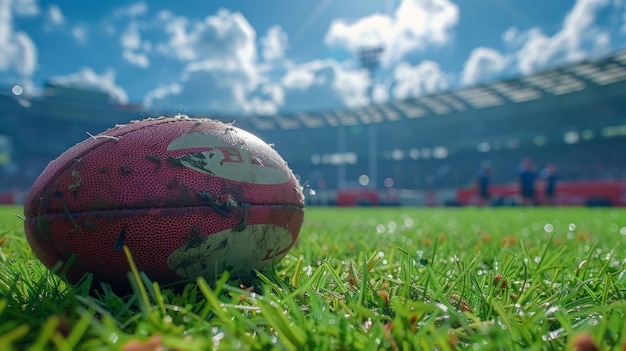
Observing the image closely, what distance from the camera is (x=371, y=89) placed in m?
47.2

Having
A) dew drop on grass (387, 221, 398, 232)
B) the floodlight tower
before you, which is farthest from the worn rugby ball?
the floodlight tower

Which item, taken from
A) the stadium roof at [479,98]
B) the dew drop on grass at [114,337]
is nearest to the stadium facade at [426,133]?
the stadium roof at [479,98]

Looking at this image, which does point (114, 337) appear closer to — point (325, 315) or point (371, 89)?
point (325, 315)

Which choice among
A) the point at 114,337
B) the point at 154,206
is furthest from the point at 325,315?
the point at 154,206

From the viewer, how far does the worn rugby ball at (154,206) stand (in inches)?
66.9

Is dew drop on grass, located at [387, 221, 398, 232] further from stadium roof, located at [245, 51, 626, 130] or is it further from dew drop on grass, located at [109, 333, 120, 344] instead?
stadium roof, located at [245, 51, 626, 130]

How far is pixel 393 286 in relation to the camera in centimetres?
181

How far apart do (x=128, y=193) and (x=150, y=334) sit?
2.36ft

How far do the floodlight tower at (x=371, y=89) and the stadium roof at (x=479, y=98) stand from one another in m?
2.04

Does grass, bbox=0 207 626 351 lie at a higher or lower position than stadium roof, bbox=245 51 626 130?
lower

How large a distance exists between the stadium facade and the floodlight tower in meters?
0.19

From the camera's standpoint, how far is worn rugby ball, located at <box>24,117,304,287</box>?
1700 mm

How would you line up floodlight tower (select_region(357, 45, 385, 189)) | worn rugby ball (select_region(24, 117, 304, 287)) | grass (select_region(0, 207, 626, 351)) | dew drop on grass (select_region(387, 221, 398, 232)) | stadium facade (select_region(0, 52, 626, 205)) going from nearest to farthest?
grass (select_region(0, 207, 626, 351)), worn rugby ball (select_region(24, 117, 304, 287)), dew drop on grass (select_region(387, 221, 398, 232)), stadium facade (select_region(0, 52, 626, 205)), floodlight tower (select_region(357, 45, 385, 189))

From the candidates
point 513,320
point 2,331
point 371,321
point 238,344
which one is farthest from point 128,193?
point 513,320
